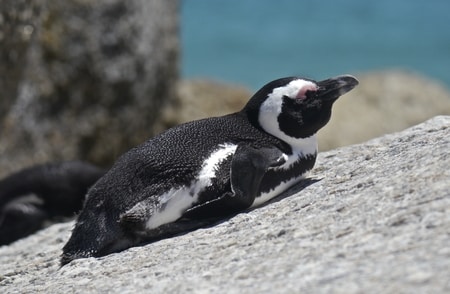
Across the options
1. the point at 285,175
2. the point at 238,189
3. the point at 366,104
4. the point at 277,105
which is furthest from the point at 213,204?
the point at 366,104

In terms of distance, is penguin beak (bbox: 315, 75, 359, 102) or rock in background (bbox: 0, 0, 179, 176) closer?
penguin beak (bbox: 315, 75, 359, 102)

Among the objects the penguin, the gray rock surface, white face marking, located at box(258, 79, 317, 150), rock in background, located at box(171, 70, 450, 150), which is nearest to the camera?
the gray rock surface

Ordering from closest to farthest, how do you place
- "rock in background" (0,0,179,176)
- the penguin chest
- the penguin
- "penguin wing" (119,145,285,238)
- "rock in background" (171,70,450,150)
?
"penguin wing" (119,145,285,238) < the penguin chest < the penguin < "rock in background" (0,0,179,176) < "rock in background" (171,70,450,150)

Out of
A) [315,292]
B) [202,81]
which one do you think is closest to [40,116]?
[202,81]

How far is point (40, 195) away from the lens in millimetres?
8242

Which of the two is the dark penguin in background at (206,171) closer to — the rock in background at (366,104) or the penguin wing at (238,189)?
the penguin wing at (238,189)

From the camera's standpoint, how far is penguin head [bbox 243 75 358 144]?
16.9ft

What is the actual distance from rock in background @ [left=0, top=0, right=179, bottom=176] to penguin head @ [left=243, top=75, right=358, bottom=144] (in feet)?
11.9

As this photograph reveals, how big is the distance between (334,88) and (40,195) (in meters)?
3.71

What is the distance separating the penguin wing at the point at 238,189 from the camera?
479cm

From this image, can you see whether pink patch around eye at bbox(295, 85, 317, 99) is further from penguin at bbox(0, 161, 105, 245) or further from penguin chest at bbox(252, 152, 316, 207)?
penguin at bbox(0, 161, 105, 245)

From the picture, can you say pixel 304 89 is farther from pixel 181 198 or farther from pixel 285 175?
pixel 181 198

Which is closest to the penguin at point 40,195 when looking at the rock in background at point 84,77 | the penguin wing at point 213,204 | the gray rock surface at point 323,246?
the rock in background at point 84,77

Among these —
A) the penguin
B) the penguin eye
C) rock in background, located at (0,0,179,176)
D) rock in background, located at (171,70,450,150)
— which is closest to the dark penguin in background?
the penguin eye
